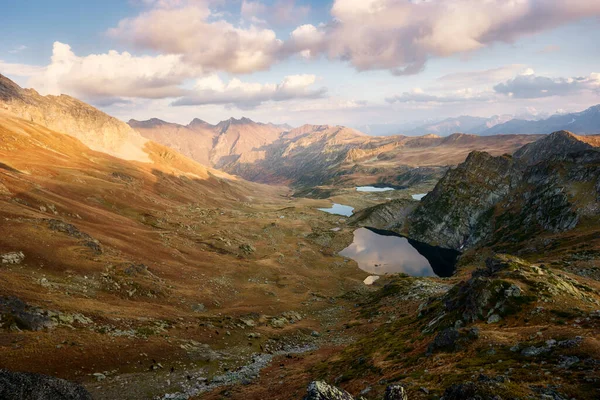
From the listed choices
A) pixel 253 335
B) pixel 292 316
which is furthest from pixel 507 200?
pixel 253 335

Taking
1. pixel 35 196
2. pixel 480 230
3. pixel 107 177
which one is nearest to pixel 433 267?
pixel 480 230

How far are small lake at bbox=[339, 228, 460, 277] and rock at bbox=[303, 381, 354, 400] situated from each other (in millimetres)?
104747

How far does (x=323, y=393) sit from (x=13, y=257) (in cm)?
4943

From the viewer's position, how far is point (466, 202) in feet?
520

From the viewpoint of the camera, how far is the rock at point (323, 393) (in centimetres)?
1858

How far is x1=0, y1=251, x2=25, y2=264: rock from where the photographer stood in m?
43.0

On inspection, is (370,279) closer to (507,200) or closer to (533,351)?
(507,200)

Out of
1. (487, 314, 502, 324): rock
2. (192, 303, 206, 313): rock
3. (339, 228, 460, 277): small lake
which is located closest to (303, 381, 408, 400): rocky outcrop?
(487, 314, 502, 324): rock

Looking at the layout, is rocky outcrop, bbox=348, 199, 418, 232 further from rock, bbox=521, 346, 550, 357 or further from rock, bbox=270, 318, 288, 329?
rock, bbox=521, 346, 550, 357

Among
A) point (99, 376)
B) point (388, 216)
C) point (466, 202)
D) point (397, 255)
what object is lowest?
point (397, 255)

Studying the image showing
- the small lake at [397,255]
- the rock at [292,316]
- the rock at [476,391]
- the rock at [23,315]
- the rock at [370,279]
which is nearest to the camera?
the rock at [476,391]

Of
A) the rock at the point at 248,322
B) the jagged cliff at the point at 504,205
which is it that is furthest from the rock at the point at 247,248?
the jagged cliff at the point at 504,205

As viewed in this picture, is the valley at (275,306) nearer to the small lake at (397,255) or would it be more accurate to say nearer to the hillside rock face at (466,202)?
the small lake at (397,255)

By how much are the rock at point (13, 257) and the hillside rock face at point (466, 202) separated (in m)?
154
